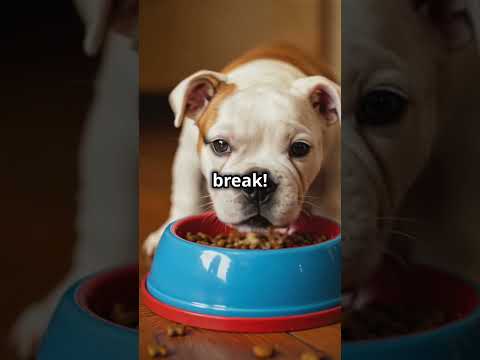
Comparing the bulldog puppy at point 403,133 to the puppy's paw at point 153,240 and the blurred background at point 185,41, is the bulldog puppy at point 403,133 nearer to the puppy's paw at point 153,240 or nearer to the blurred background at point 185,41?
the blurred background at point 185,41

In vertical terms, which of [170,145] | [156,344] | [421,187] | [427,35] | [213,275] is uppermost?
[427,35]

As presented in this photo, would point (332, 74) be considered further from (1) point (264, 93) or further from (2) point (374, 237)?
(2) point (374, 237)

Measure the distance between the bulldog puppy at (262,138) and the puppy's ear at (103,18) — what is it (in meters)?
0.20

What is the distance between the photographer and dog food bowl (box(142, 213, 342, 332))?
3.23 feet

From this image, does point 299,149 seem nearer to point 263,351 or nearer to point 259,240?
point 259,240

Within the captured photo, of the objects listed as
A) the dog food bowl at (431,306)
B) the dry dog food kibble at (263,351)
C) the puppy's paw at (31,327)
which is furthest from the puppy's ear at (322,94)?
the puppy's paw at (31,327)

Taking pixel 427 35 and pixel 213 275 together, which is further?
pixel 427 35

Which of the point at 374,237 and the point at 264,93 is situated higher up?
the point at 264,93

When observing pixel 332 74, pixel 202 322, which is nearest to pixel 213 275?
pixel 202 322

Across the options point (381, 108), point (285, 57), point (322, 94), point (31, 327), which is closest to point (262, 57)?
point (285, 57)

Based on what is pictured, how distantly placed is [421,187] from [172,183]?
54 centimetres

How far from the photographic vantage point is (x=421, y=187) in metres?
1.13

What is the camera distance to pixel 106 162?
1.16 meters

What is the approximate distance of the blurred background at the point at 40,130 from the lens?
1.15m
